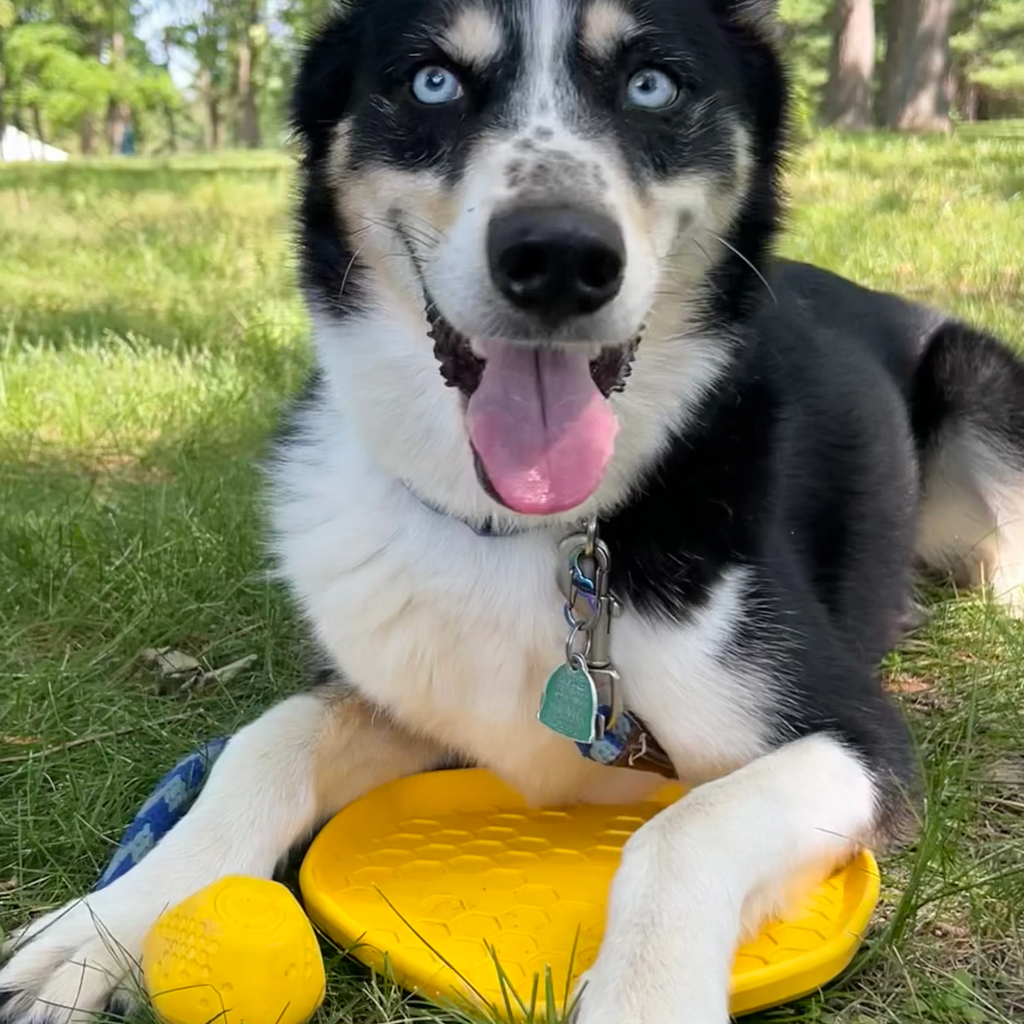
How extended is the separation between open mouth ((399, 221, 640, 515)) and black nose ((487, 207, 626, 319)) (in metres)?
0.13

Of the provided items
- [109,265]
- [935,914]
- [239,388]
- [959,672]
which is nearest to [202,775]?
[935,914]

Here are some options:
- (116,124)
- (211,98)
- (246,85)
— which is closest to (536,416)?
(246,85)

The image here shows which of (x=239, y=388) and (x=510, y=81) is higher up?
(x=510, y=81)

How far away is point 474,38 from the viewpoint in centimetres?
217

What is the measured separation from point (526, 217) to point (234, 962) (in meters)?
1.13

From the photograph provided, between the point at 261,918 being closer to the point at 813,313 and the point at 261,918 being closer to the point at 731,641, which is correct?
the point at 731,641

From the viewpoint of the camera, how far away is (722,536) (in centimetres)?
235

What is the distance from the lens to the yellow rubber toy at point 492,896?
6.07ft

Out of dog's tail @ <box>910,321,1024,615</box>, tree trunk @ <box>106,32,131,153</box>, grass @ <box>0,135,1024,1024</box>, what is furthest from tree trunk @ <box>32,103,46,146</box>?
dog's tail @ <box>910,321,1024,615</box>

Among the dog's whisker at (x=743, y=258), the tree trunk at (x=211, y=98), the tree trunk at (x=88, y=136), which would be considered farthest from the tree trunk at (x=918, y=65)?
the tree trunk at (x=88, y=136)

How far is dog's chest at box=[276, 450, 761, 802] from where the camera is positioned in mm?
2234

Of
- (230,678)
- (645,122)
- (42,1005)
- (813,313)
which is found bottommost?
(230,678)

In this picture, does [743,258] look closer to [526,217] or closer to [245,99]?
[526,217]

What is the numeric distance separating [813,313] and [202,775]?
197cm
